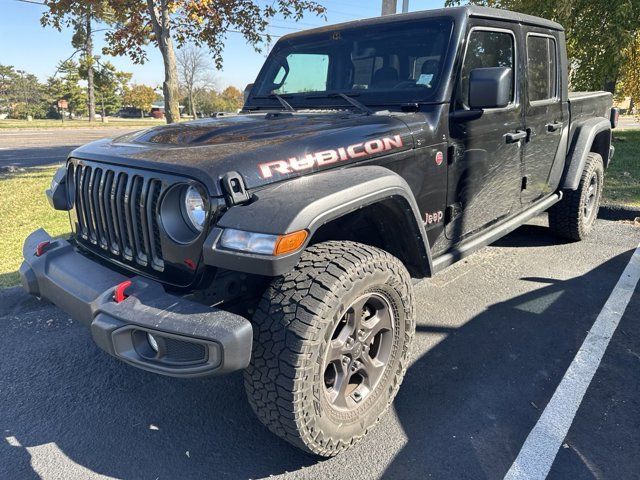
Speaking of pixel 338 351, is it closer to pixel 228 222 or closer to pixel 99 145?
pixel 228 222

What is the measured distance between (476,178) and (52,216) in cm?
491

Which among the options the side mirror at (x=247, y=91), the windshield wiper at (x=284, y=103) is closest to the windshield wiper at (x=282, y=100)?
the windshield wiper at (x=284, y=103)

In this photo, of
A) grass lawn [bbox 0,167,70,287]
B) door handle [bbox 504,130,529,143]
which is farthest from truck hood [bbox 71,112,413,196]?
grass lawn [bbox 0,167,70,287]

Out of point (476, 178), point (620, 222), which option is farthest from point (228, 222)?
point (620, 222)

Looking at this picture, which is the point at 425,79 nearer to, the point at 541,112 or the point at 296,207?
the point at 541,112

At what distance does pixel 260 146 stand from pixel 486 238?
1922 mm

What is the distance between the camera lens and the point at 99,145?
8.89 ft

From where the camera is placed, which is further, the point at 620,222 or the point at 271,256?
the point at 620,222

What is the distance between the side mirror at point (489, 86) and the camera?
9.00ft

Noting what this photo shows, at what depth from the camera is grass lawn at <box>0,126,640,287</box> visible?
4.64 metres

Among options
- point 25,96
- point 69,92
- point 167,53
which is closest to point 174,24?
point 167,53

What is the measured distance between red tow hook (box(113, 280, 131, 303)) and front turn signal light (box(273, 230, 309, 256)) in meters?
0.66

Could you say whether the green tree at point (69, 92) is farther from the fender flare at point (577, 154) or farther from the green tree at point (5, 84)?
the fender flare at point (577, 154)

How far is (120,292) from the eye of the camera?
203 centimetres
